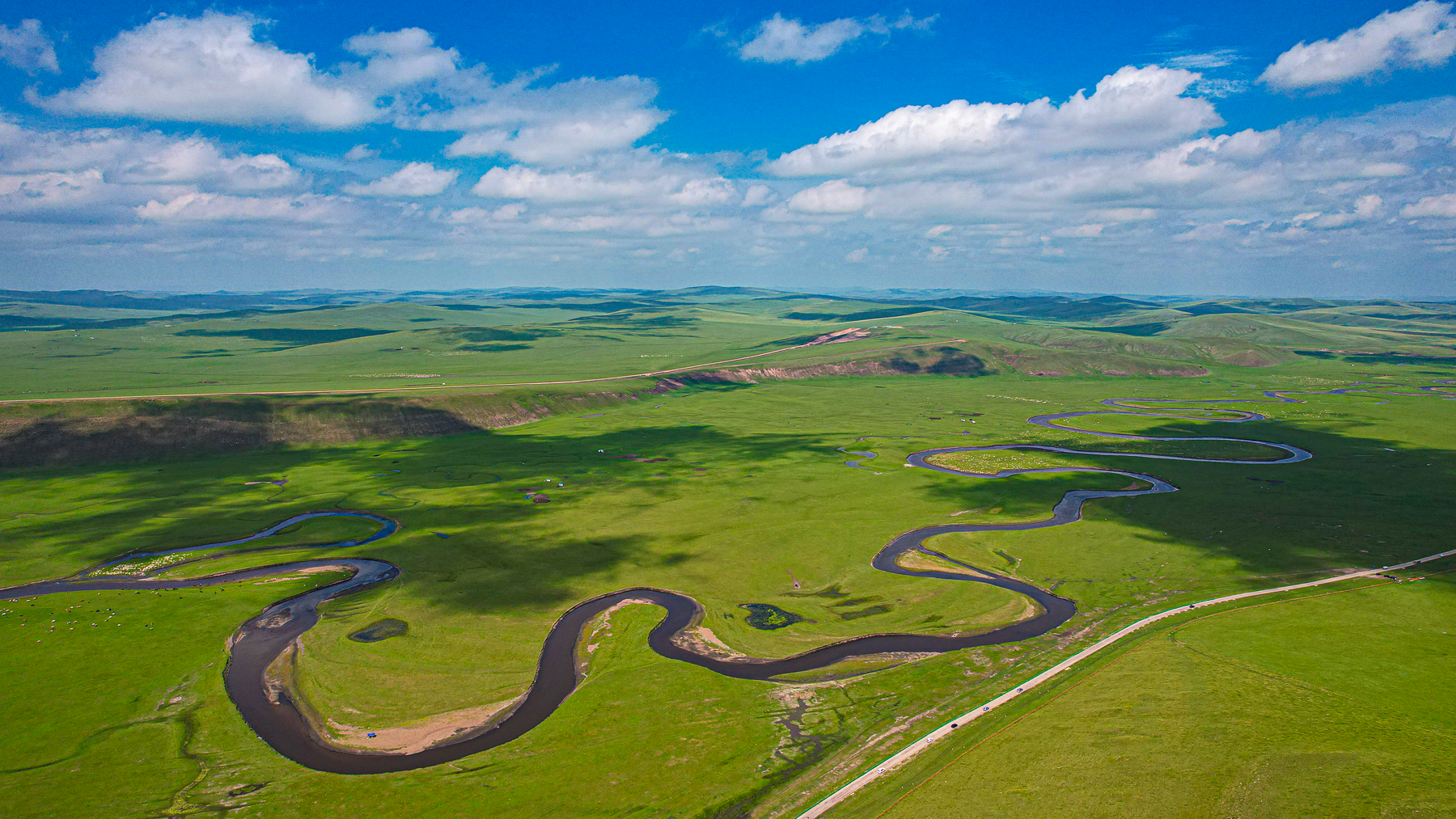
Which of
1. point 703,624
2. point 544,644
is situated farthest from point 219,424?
point 703,624

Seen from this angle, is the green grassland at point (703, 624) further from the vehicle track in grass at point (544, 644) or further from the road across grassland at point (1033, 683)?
A: the vehicle track in grass at point (544, 644)

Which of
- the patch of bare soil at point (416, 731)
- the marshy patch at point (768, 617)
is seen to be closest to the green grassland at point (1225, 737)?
the marshy patch at point (768, 617)

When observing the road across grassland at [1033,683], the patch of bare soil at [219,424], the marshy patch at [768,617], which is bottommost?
the marshy patch at [768,617]

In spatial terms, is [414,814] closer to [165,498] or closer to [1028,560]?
[1028,560]

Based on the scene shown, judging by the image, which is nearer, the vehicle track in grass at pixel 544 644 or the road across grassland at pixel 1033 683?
the road across grassland at pixel 1033 683

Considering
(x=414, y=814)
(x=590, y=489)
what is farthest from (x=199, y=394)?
(x=414, y=814)
